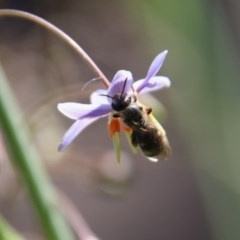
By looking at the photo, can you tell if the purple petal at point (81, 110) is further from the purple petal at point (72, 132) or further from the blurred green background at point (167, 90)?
the blurred green background at point (167, 90)

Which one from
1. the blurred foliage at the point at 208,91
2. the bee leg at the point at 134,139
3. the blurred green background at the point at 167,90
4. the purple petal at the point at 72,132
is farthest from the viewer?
the blurred foliage at the point at 208,91

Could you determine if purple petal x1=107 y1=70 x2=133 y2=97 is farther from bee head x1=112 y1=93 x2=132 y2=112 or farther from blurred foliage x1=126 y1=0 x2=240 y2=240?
blurred foliage x1=126 y1=0 x2=240 y2=240

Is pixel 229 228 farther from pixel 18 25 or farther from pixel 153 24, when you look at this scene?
pixel 18 25

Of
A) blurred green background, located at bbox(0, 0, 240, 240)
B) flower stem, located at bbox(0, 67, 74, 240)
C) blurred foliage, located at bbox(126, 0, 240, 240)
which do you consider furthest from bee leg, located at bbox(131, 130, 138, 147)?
blurred foliage, located at bbox(126, 0, 240, 240)

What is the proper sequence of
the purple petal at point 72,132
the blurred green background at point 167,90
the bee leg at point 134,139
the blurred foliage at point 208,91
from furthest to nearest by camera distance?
the blurred foliage at point 208,91
the blurred green background at point 167,90
the bee leg at point 134,139
the purple petal at point 72,132

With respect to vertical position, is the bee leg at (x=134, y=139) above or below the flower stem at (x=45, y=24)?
below

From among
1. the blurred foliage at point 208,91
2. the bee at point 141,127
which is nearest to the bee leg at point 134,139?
the bee at point 141,127

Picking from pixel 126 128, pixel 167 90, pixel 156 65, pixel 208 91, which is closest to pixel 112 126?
pixel 126 128
